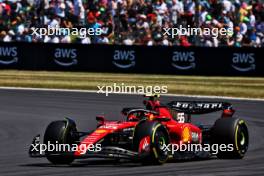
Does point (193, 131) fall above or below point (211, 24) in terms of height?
below

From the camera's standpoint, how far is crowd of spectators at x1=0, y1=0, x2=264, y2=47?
31.0 metres

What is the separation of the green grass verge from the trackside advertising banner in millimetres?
438

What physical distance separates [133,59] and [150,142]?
70.4 feet

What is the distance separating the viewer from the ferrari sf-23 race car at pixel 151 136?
11.4 m

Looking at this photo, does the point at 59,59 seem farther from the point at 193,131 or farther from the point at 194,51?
the point at 193,131

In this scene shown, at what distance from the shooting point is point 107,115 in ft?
68.1

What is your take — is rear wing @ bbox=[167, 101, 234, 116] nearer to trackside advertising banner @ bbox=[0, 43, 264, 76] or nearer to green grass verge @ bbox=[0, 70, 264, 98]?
green grass verge @ bbox=[0, 70, 264, 98]

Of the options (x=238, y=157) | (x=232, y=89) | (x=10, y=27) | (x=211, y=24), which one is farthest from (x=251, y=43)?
(x=238, y=157)

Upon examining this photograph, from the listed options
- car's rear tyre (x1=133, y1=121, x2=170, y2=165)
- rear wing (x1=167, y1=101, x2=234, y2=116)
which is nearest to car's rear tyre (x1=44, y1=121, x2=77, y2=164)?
car's rear tyre (x1=133, y1=121, x2=170, y2=165)

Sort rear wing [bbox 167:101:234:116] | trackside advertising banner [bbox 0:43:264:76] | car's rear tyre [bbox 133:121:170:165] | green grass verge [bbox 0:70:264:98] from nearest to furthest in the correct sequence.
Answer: car's rear tyre [bbox 133:121:170:165] < rear wing [bbox 167:101:234:116] < green grass verge [bbox 0:70:264:98] < trackside advertising banner [bbox 0:43:264:76]

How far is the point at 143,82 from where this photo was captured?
2944cm

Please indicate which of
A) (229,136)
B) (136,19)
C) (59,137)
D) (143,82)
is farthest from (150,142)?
(136,19)

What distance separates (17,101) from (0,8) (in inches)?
432

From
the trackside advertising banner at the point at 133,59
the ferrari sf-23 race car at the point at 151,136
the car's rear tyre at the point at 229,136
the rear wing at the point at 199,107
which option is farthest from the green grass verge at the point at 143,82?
the car's rear tyre at the point at 229,136
